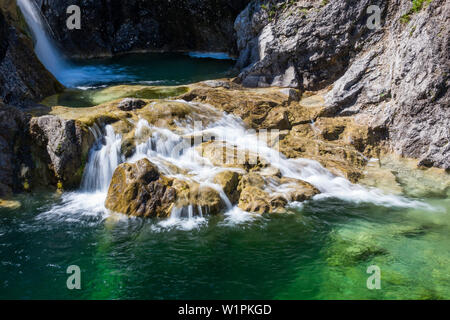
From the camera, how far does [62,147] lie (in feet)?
32.3

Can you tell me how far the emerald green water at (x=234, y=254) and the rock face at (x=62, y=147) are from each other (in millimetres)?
1042

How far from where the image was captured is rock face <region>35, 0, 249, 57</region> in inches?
855

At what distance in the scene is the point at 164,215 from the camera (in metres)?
8.61

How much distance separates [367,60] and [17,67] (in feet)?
35.3

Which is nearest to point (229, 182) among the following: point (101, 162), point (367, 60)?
point (101, 162)

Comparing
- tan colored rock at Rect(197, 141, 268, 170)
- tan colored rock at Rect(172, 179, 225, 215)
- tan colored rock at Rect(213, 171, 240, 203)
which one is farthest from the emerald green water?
tan colored rock at Rect(197, 141, 268, 170)

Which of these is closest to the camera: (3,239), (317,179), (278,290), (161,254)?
(278,290)

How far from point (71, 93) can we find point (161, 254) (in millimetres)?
8367

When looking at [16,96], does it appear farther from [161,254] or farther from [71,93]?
[161,254]

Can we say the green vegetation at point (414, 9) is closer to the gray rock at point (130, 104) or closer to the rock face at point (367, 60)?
the rock face at point (367, 60)

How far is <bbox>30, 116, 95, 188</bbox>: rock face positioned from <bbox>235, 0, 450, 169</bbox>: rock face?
23.3 ft

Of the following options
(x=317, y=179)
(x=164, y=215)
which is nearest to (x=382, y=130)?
(x=317, y=179)

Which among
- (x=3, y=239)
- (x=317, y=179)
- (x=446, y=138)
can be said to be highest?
(x=446, y=138)

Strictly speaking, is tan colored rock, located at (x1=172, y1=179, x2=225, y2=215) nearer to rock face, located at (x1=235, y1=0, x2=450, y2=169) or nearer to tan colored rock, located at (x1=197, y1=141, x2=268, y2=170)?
tan colored rock, located at (x1=197, y1=141, x2=268, y2=170)
